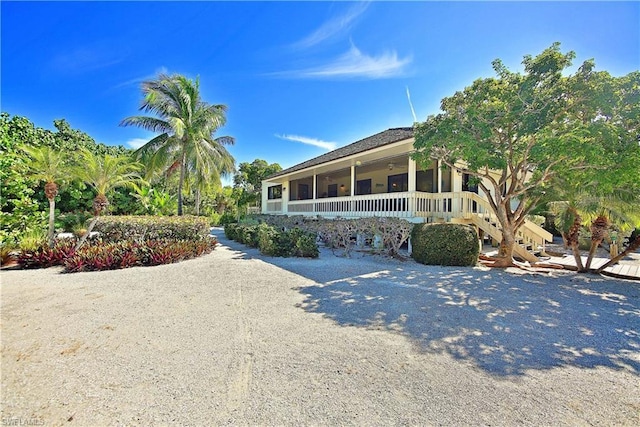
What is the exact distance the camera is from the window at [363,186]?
18364 mm

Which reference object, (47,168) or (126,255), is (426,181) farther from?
(47,168)

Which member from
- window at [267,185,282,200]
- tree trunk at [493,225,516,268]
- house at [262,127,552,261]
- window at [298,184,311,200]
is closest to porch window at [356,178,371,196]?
house at [262,127,552,261]

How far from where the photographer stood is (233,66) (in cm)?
1135

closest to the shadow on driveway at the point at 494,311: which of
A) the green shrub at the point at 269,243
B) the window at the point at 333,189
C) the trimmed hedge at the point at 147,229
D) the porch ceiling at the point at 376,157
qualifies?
the green shrub at the point at 269,243

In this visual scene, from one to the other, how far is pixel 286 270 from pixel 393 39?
796 cm

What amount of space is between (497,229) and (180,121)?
1597 cm

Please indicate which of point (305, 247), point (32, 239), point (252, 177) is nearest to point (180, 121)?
point (32, 239)

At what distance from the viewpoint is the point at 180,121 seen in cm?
1454

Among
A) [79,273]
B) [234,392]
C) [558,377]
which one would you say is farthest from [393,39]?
[79,273]

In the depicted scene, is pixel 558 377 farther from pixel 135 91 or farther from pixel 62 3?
pixel 135 91

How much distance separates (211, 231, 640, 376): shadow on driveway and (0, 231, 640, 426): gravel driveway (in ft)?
0.10

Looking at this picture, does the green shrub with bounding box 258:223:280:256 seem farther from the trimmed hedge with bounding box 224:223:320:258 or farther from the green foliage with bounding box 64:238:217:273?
the green foliage with bounding box 64:238:217:273

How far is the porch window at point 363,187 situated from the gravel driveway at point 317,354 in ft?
41.3

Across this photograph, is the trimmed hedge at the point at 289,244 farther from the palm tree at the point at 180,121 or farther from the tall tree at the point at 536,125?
the palm tree at the point at 180,121
